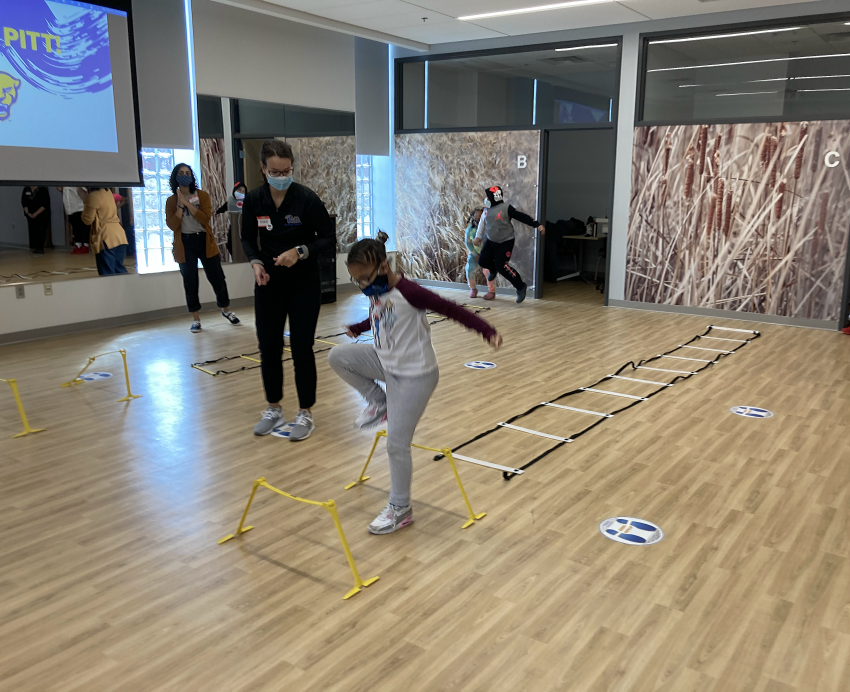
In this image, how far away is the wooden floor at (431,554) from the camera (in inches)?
86.9

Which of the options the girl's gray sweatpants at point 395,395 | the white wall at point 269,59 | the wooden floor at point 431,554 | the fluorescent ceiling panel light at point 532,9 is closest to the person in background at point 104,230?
the white wall at point 269,59

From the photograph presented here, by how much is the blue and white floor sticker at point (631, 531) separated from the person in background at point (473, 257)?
6.41 meters

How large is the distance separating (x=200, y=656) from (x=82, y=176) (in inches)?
228

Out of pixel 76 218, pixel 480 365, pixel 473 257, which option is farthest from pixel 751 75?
pixel 76 218

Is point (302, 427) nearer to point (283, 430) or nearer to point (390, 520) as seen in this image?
point (283, 430)

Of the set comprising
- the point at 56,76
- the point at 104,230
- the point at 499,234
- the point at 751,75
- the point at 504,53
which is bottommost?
the point at 499,234

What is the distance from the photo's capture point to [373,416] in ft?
10.2

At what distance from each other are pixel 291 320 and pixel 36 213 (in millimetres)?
3916

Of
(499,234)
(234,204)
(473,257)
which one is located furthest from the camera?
(473,257)

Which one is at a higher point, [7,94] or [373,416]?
[7,94]

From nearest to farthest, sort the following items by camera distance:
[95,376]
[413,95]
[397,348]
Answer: [397,348] < [95,376] < [413,95]

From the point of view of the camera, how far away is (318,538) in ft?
9.88

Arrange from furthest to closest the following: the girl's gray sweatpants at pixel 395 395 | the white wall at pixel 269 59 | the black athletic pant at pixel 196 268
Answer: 1. the white wall at pixel 269 59
2. the black athletic pant at pixel 196 268
3. the girl's gray sweatpants at pixel 395 395

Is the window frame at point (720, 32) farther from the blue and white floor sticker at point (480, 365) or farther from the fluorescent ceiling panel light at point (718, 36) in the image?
the blue and white floor sticker at point (480, 365)
